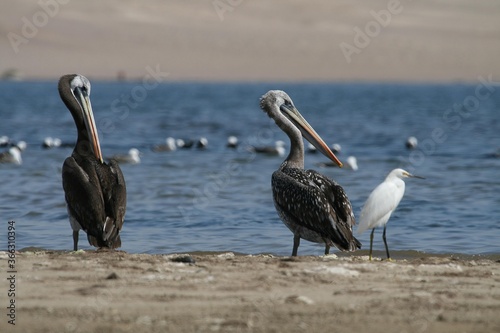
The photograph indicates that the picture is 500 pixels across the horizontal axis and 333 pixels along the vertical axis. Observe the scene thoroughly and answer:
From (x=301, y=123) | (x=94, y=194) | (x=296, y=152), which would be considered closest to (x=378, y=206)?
(x=296, y=152)

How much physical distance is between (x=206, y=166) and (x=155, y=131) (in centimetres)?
1612

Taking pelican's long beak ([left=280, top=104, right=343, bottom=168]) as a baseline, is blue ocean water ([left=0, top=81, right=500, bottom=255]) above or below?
below

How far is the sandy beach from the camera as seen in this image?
17.2 ft

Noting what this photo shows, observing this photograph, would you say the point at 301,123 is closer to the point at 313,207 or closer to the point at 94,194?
the point at 313,207

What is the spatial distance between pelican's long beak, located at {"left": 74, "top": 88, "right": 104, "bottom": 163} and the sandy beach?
1581 mm

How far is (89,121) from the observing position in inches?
359

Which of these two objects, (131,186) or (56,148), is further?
(56,148)

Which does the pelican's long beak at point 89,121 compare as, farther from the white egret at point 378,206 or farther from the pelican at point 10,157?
the pelican at point 10,157

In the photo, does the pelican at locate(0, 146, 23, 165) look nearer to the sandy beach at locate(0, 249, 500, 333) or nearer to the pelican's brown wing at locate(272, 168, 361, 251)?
the pelican's brown wing at locate(272, 168, 361, 251)

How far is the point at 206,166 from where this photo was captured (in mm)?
21234

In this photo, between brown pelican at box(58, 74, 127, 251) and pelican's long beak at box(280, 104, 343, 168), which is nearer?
brown pelican at box(58, 74, 127, 251)

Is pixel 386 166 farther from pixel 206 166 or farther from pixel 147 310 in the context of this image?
pixel 147 310

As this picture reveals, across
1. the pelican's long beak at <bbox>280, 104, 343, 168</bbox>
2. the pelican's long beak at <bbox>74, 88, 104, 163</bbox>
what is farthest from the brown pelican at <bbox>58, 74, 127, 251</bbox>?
the pelican's long beak at <bbox>280, 104, 343, 168</bbox>

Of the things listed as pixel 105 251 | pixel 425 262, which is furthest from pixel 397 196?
pixel 105 251
